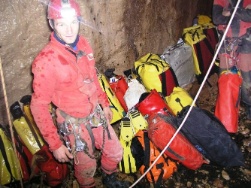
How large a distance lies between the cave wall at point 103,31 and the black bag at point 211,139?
1.80m

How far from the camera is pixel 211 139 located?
3.38 meters

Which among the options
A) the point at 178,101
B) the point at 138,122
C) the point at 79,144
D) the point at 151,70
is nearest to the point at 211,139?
the point at 178,101

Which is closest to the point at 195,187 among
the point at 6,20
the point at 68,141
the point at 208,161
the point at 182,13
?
the point at 208,161

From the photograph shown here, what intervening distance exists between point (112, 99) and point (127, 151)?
946 mm

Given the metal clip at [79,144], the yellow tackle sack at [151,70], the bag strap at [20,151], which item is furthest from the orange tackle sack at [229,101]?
the bag strap at [20,151]

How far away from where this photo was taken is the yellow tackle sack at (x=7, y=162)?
3232mm

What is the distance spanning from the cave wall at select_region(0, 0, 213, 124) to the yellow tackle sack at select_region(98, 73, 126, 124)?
1.20 feet

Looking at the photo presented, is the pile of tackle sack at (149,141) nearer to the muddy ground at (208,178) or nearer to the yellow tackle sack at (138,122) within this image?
the yellow tackle sack at (138,122)

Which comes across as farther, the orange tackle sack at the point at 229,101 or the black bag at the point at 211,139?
the orange tackle sack at the point at 229,101

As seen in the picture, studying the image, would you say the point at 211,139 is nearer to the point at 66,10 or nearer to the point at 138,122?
the point at 138,122

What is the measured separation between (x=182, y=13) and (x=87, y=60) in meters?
3.85

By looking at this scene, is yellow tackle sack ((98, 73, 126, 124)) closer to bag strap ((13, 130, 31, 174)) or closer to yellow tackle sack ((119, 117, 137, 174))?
yellow tackle sack ((119, 117, 137, 174))

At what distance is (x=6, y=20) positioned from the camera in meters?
2.92

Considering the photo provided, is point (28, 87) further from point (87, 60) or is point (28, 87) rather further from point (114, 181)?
point (114, 181)
